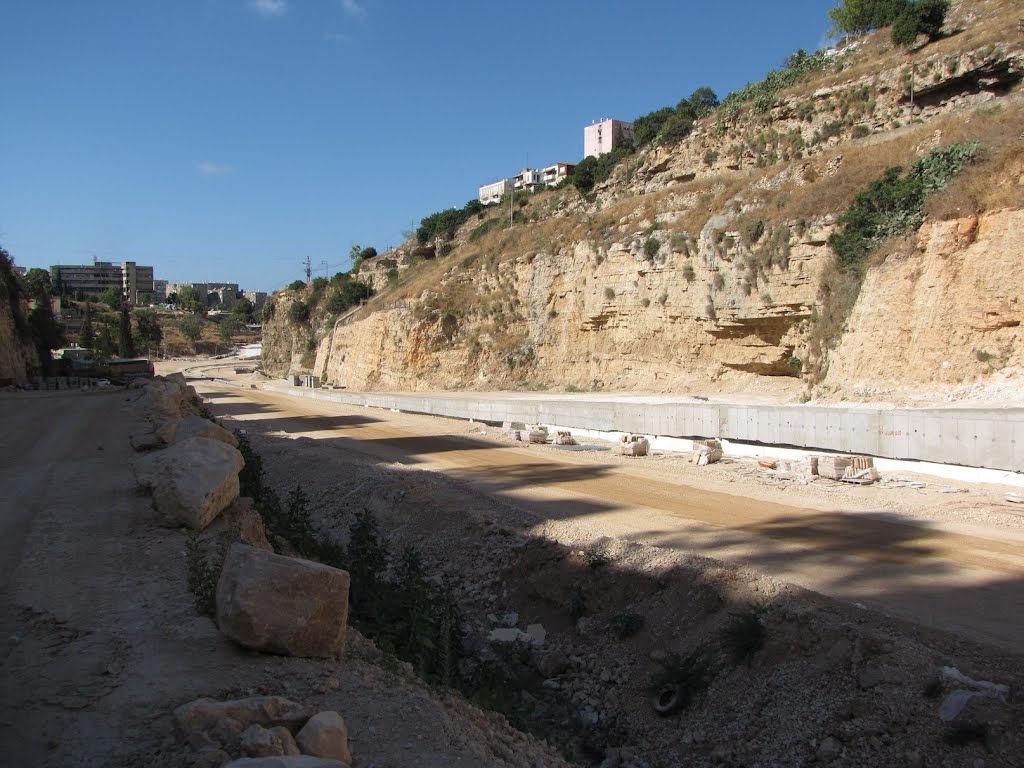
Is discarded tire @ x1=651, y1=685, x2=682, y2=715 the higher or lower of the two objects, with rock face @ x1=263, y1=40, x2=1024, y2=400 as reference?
lower

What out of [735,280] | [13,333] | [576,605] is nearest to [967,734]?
[576,605]

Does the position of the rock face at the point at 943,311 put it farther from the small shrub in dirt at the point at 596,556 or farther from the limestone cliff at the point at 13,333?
the limestone cliff at the point at 13,333

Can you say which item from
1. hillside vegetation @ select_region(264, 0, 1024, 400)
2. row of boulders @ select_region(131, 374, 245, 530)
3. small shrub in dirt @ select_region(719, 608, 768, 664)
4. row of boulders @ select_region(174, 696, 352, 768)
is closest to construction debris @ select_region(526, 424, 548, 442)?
hillside vegetation @ select_region(264, 0, 1024, 400)

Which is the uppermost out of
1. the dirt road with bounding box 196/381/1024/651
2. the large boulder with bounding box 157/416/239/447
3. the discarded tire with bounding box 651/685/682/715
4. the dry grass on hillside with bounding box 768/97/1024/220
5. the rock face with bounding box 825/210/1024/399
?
the dry grass on hillside with bounding box 768/97/1024/220

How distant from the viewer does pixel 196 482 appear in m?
7.10

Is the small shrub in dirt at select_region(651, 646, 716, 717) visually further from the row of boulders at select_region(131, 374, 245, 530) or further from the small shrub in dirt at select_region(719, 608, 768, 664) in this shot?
the row of boulders at select_region(131, 374, 245, 530)

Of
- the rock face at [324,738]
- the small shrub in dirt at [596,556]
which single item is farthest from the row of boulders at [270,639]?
the small shrub in dirt at [596,556]

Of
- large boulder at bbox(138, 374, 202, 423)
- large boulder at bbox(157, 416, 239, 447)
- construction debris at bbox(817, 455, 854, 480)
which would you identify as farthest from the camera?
large boulder at bbox(138, 374, 202, 423)

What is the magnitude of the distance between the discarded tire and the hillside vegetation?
14987 millimetres

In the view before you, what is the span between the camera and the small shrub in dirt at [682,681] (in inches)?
251

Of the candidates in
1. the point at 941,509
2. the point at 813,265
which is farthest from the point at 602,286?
the point at 941,509

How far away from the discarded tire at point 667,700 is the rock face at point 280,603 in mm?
3651

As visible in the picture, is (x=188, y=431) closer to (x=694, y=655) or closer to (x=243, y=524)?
(x=243, y=524)

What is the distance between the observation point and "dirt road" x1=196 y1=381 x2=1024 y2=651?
6.82m
